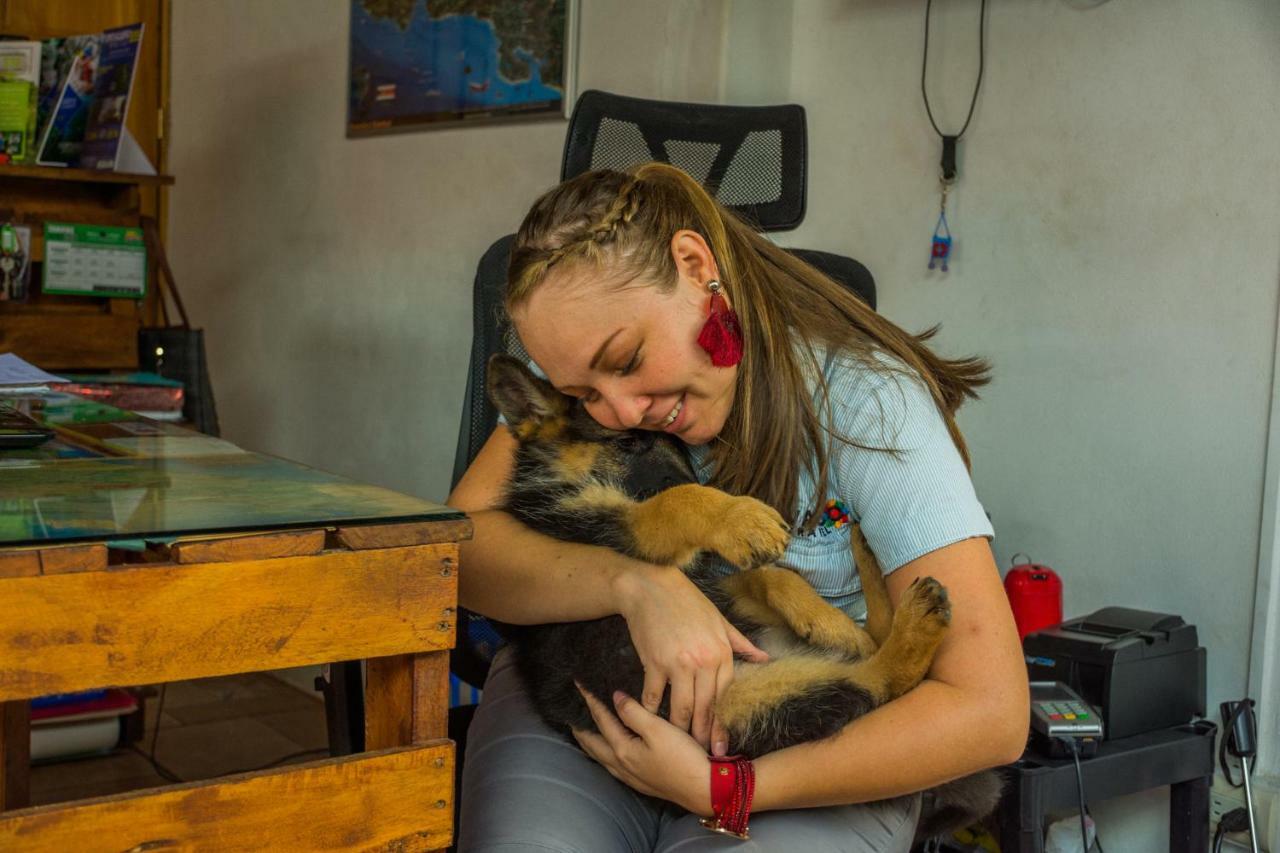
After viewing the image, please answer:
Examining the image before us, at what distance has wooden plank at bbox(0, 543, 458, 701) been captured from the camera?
97cm

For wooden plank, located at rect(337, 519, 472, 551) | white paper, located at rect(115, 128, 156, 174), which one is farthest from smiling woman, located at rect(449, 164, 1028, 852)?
white paper, located at rect(115, 128, 156, 174)

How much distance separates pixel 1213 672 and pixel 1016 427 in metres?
0.54

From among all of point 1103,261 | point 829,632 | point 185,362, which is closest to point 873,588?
point 829,632

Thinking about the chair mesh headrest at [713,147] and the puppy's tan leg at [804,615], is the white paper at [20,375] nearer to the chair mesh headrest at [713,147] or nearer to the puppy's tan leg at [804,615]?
the chair mesh headrest at [713,147]

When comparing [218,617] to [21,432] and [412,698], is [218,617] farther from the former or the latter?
[21,432]

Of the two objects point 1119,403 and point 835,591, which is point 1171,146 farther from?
point 835,591

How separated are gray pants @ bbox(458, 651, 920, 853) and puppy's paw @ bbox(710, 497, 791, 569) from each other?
27 cm

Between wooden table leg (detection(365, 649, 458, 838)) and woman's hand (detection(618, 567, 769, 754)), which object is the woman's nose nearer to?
woman's hand (detection(618, 567, 769, 754))

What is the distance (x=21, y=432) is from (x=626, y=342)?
2.59 feet

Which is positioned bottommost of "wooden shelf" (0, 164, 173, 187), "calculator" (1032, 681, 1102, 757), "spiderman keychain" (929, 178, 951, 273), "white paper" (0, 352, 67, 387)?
"calculator" (1032, 681, 1102, 757)

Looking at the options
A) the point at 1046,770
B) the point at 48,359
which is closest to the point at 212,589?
the point at 1046,770

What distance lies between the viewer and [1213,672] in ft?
7.04

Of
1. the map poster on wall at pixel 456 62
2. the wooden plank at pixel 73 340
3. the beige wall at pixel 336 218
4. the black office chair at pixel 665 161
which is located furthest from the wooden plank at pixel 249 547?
the wooden plank at pixel 73 340

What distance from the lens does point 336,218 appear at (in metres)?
3.99
